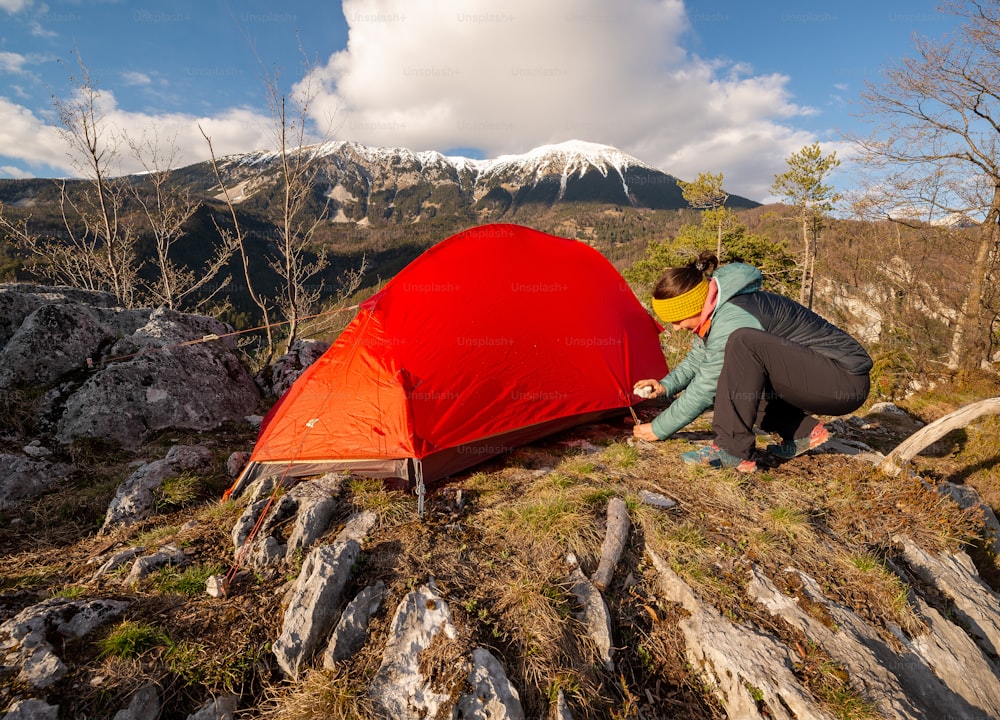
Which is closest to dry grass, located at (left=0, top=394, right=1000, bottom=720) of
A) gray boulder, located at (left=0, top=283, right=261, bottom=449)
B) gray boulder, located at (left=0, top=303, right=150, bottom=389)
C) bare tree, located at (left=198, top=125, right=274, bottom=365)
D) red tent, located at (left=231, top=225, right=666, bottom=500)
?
red tent, located at (left=231, top=225, right=666, bottom=500)

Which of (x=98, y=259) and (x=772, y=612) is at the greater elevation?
(x=98, y=259)

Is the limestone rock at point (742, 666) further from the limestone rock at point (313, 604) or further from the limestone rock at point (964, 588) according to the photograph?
the limestone rock at point (313, 604)

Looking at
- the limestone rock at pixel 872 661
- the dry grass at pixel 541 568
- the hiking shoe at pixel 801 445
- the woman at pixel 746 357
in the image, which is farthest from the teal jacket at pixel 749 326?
the limestone rock at pixel 872 661

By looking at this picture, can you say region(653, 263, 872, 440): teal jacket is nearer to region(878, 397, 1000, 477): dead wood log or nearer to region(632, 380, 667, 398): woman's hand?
region(632, 380, 667, 398): woman's hand

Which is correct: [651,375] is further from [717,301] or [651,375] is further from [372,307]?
[372,307]

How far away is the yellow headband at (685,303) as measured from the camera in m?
3.97

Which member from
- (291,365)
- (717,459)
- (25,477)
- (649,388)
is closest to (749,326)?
(649,388)

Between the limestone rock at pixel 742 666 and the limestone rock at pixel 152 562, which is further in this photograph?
the limestone rock at pixel 152 562

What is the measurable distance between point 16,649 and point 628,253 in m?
119

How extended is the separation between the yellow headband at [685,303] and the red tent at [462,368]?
158cm

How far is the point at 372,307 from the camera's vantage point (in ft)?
15.6

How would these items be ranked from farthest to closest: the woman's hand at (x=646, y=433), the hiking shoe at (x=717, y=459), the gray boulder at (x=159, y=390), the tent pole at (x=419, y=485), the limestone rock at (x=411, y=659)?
the gray boulder at (x=159, y=390) → the woman's hand at (x=646, y=433) → the hiking shoe at (x=717, y=459) → the tent pole at (x=419, y=485) → the limestone rock at (x=411, y=659)

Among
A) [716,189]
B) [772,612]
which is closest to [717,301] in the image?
[772,612]

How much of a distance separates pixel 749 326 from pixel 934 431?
7.50ft
